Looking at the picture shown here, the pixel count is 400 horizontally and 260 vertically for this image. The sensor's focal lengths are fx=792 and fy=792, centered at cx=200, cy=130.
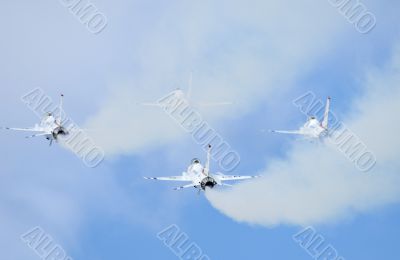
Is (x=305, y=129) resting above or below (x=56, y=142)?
above

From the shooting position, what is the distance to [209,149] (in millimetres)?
153750

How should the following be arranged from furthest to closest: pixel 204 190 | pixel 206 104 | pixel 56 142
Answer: pixel 206 104, pixel 56 142, pixel 204 190

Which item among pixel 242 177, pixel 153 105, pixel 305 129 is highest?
pixel 305 129

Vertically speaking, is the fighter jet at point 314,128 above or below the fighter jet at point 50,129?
above

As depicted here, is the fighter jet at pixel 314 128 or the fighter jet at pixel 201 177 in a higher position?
the fighter jet at pixel 314 128

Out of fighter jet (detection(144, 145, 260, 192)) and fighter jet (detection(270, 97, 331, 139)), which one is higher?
fighter jet (detection(270, 97, 331, 139))

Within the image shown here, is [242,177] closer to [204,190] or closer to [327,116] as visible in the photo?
[204,190]

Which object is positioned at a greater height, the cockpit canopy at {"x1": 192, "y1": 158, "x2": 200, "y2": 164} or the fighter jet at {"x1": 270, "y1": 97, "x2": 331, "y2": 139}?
the fighter jet at {"x1": 270, "y1": 97, "x2": 331, "y2": 139}

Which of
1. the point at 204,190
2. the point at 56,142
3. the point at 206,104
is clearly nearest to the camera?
the point at 204,190

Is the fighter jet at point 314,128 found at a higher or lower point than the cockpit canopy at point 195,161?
higher

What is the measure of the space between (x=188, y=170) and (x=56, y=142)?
38.0 m

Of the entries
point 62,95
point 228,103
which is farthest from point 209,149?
point 62,95

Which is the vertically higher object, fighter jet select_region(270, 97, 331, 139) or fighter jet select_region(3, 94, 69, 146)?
fighter jet select_region(270, 97, 331, 139)

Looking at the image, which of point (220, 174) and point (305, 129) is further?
point (305, 129)
